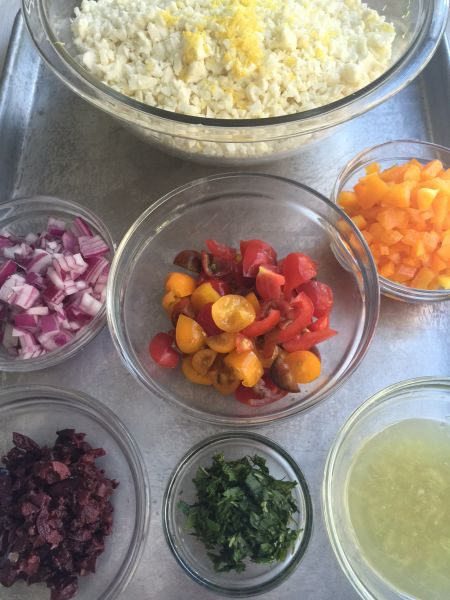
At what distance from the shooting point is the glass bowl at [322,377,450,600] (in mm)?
1409

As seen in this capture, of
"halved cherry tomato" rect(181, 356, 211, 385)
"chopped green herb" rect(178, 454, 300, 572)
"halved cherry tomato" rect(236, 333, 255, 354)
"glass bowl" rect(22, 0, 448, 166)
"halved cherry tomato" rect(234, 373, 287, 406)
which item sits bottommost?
"chopped green herb" rect(178, 454, 300, 572)

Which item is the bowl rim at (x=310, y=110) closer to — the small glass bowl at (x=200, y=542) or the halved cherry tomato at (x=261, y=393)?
the halved cherry tomato at (x=261, y=393)

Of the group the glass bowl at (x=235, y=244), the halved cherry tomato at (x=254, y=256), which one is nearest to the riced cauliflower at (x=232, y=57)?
the glass bowl at (x=235, y=244)

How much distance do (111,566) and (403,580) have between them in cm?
76

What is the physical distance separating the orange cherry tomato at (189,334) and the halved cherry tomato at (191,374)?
5 centimetres

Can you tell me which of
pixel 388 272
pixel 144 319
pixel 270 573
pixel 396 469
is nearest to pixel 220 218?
pixel 144 319

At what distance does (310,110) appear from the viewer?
1.39 metres

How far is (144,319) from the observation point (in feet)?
5.47

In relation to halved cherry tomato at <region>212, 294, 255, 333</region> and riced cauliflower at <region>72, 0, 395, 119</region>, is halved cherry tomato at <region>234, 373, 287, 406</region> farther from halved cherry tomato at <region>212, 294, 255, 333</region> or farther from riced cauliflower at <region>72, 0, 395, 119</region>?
riced cauliflower at <region>72, 0, 395, 119</region>

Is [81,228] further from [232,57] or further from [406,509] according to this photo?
[406,509]

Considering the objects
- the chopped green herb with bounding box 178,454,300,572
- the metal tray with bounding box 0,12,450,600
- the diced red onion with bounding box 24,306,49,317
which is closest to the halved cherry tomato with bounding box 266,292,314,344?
the metal tray with bounding box 0,12,450,600

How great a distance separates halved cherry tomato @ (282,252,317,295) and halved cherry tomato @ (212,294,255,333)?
0.50ft

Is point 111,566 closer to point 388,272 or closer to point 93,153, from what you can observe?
point 388,272

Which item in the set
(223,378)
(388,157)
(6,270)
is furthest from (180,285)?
(388,157)
